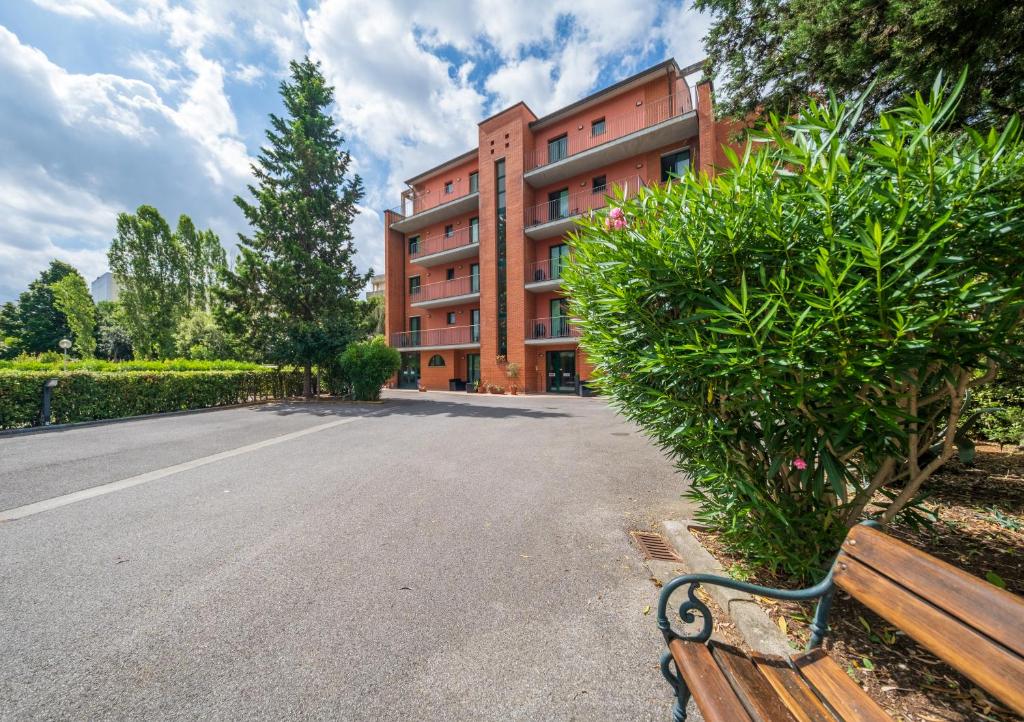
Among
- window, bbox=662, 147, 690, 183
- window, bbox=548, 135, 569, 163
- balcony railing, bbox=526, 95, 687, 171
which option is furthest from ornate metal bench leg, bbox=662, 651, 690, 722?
window, bbox=548, 135, 569, 163

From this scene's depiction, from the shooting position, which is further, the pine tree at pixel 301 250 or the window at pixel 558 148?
the window at pixel 558 148

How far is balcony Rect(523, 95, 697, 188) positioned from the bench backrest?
739 inches

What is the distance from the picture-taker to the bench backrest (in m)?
0.95

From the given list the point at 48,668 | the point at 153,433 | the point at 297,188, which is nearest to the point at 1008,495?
the point at 48,668

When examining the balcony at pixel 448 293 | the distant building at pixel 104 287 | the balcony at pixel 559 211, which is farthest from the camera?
the distant building at pixel 104 287

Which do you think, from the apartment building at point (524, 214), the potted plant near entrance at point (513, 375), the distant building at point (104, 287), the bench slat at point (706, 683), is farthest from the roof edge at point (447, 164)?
the distant building at point (104, 287)

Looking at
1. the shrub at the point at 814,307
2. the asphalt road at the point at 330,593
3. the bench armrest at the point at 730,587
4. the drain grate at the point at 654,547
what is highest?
the shrub at the point at 814,307

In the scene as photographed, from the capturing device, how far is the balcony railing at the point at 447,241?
22.9 meters

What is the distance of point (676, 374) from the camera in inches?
97.2

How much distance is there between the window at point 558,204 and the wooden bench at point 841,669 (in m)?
19.7

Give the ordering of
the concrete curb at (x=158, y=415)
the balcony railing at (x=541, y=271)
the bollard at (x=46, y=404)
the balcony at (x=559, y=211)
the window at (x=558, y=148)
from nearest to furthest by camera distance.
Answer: the concrete curb at (x=158, y=415)
the bollard at (x=46, y=404)
the balcony at (x=559, y=211)
the balcony railing at (x=541, y=271)
the window at (x=558, y=148)

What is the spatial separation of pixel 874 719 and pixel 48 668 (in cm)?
364

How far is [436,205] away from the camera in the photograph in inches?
962

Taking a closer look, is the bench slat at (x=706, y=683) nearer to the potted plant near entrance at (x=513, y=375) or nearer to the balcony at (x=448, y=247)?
the potted plant near entrance at (x=513, y=375)
